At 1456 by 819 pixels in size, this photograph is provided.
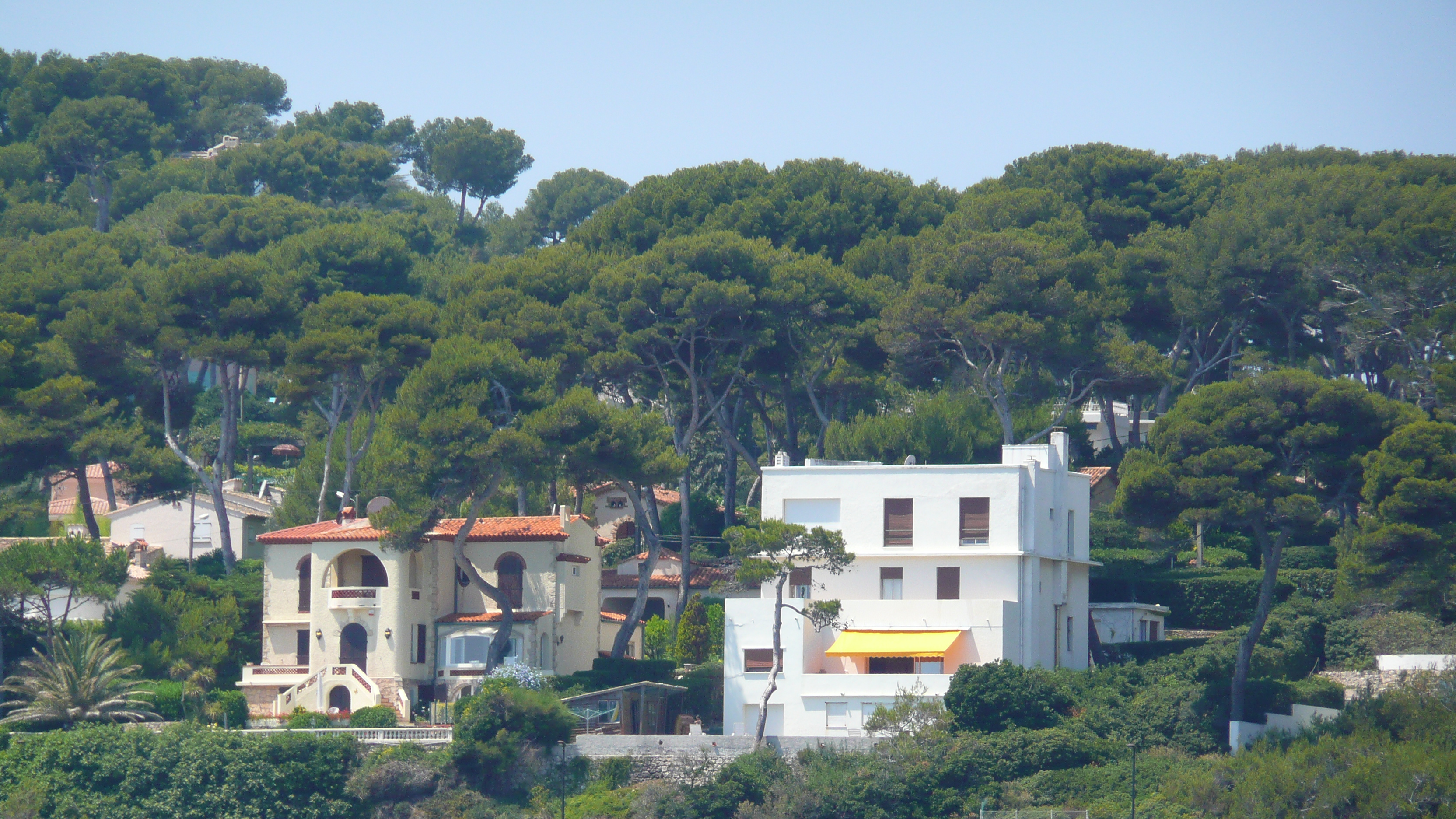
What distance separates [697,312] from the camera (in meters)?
57.4

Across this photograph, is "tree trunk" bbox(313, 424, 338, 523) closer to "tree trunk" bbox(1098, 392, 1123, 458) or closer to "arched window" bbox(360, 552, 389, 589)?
"arched window" bbox(360, 552, 389, 589)

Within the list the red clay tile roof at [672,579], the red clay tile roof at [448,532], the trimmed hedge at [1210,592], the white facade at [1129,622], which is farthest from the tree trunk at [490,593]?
the trimmed hedge at [1210,592]

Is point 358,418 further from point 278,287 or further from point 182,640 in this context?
point 182,640

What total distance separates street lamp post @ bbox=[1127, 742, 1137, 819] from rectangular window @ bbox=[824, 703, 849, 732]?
6.93 meters

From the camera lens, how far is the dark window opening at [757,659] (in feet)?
150

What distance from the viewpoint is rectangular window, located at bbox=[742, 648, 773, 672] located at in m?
45.8

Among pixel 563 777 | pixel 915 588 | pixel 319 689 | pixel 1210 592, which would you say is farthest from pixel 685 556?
pixel 1210 592

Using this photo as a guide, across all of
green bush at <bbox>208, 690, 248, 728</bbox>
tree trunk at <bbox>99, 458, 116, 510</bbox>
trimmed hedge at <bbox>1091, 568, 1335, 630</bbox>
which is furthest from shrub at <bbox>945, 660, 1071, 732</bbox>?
tree trunk at <bbox>99, 458, 116, 510</bbox>

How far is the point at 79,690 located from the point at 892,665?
20.4m

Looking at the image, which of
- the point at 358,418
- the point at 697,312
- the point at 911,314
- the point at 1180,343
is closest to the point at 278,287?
the point at 358,418

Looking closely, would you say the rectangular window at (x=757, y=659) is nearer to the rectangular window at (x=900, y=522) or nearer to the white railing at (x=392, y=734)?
the rectangular window at (x=900, y=522)

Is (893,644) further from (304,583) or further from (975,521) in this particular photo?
(304,583)

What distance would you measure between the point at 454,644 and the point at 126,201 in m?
56.7

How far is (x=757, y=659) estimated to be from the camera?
45.9 m
